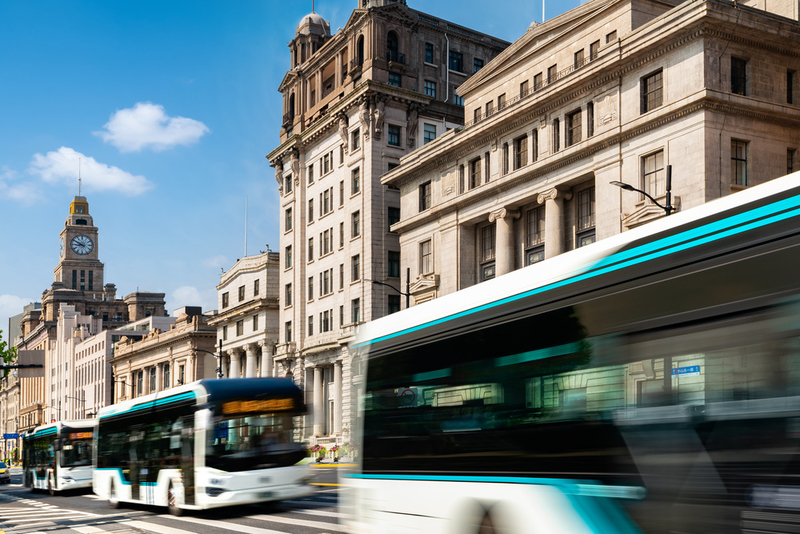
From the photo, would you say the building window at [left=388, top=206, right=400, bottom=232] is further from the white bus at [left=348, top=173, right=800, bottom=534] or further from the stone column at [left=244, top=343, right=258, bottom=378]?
the white bus at [left=348, top=173, right=800, bottom=534]

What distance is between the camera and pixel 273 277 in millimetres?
80500

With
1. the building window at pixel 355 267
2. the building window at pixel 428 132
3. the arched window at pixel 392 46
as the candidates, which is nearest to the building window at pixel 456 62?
the arched window at pixel 392 46

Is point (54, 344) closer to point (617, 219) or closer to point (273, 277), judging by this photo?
point (273, 277)

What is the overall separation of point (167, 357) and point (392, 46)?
55.6 m

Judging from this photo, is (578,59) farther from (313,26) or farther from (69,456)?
(313,26)

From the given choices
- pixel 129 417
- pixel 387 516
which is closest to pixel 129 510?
pixel 129 417

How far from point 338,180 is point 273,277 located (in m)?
16.4

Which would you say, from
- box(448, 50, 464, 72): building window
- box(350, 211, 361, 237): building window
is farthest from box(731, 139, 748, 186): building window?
box(448, 50, 464, 72): building window

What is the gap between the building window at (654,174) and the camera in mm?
37656

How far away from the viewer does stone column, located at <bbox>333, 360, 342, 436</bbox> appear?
63.9m

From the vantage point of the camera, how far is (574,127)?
43125mm

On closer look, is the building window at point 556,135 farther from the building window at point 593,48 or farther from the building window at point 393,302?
the building window at point 393,302

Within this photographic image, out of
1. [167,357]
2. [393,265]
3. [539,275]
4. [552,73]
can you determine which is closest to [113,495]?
[539,275]

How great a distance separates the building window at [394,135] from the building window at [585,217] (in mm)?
22833
